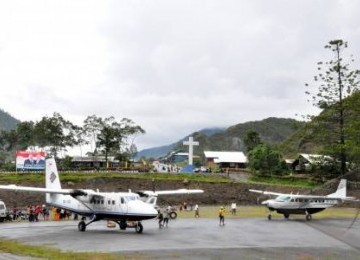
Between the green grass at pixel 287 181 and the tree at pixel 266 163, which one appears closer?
the green grass at pixel 287 181

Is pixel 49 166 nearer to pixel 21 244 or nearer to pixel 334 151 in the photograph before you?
pixel 21 244

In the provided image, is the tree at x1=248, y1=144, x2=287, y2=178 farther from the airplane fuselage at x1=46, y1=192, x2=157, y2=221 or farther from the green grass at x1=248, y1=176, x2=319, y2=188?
the airplane fuselage at x1=46, y1=192, x2=157, y2=221

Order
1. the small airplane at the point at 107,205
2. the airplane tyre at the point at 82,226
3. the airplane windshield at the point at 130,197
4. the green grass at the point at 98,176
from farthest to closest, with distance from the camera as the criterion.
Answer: the green grass at the point at 98,176 < the airplane tyre at the point at 82,226 < the airplane windshield at the point at 130,197 < the small airplane at the point at 107,205

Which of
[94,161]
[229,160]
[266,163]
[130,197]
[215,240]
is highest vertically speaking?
[229,160]

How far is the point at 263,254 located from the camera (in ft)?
73.3

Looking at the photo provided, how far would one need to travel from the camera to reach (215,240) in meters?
27.5

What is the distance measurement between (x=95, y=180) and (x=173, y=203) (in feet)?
36.5

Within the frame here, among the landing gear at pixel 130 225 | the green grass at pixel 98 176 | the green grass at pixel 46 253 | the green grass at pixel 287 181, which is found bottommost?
the green grass at pixel 46 253

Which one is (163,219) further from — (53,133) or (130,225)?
(53,133)

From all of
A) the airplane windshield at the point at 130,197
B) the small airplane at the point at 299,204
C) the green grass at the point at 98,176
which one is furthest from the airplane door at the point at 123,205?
the green grass at the point at 98,176

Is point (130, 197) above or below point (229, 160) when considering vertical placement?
below

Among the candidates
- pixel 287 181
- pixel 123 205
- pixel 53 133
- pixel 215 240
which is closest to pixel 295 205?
pixel 123 205

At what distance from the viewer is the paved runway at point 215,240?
22.6 metres

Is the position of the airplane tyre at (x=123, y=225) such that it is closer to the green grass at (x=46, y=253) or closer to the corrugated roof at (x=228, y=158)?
the green grass at (x=46, y=253)
